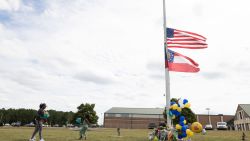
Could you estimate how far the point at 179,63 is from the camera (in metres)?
13.9

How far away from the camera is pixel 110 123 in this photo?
365 ft

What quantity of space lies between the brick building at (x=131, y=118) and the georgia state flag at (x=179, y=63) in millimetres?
98142

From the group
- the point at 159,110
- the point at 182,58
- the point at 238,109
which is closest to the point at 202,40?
the point at 182,58

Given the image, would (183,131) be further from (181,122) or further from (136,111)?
(136,111)

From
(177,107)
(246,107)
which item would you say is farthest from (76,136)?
(246,107)

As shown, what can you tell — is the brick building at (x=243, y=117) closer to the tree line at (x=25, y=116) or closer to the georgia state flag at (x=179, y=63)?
the tree line at (x=25, y=116)

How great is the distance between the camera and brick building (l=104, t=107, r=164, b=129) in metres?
111

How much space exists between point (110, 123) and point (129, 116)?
325 inches

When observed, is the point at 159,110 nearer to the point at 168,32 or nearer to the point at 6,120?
the point at 6,120

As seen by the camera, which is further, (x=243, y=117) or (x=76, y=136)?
(x=243, y=117)

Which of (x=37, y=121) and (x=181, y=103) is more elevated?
(x=181, y=103)

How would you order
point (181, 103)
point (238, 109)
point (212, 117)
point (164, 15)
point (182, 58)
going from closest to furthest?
1. point (181, 103)
2. point (182, 58)
3. point (164, 15)
4. point (238, 109)
5. point (212, 117)

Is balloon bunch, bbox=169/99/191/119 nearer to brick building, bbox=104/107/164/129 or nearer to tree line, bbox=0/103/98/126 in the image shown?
tree line, bbox=0/103/98/126

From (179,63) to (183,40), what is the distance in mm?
1403
